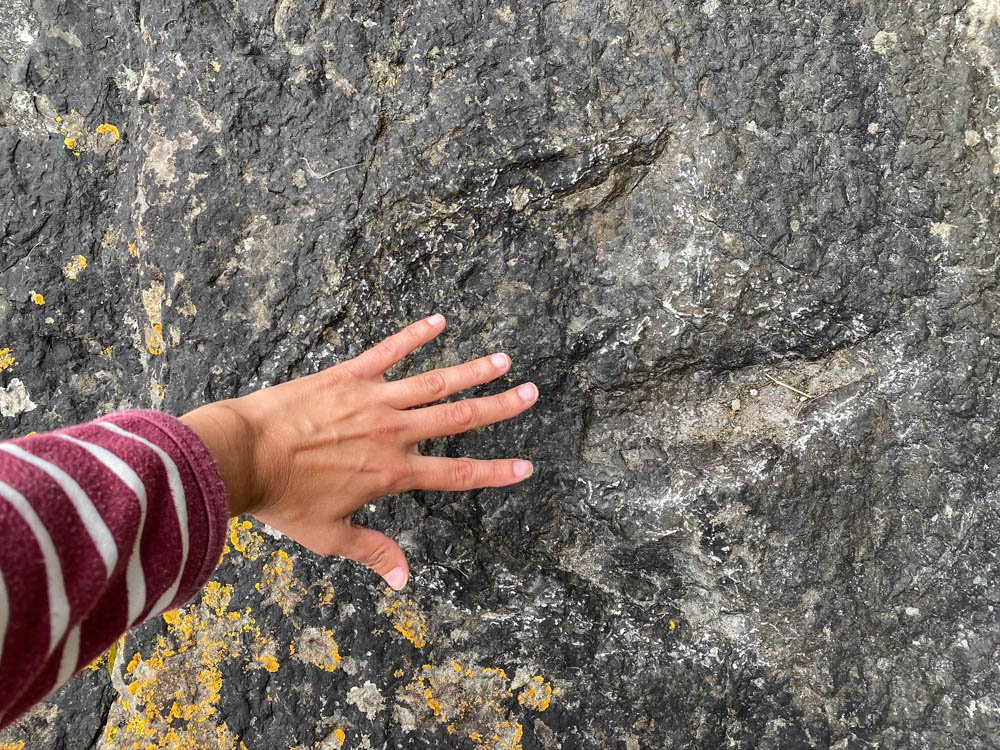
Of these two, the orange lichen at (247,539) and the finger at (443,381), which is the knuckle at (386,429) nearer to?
the finger at (443,381)

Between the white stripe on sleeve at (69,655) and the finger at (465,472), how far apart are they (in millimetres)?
522

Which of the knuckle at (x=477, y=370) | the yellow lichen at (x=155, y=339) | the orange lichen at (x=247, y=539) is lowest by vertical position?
the orange lichen at (x=247, y=539)

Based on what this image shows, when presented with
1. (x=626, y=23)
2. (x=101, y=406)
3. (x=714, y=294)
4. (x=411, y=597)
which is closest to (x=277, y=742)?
(x=411, y=597)

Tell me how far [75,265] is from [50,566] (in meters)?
0.90

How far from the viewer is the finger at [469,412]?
1.24 meters

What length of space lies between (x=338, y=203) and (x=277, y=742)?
2.91ft

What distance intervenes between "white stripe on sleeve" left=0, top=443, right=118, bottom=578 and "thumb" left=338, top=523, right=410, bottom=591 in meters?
0.47

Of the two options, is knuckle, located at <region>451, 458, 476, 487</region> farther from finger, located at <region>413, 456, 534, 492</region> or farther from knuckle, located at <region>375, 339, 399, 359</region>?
knuckle, located at <region>375, 339, 399, 359</region>

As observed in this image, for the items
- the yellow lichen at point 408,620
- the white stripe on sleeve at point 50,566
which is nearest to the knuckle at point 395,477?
the yellow lichen at point 408,620

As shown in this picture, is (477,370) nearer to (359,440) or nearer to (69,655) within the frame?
(359,440)

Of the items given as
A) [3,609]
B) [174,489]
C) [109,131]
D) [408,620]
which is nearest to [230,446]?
[174,489]

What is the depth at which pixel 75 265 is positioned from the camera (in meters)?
1.51

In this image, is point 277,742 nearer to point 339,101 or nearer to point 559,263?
point 559,263

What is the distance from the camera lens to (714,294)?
1.32m
